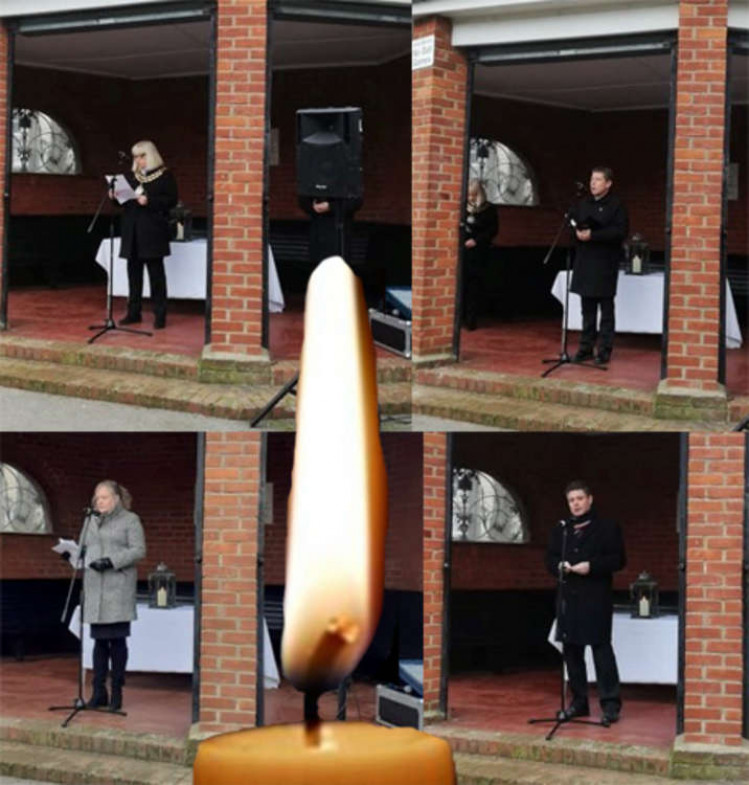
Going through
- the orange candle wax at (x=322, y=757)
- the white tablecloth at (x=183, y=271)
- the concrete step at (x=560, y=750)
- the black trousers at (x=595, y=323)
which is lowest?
the concrete step at (x=560, y=750)

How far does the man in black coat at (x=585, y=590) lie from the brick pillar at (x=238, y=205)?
66.9 inches

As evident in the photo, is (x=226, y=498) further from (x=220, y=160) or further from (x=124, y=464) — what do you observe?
(x=124, y=464)

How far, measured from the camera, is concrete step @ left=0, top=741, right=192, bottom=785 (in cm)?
895

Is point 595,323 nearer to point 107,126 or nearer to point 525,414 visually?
point 525,414

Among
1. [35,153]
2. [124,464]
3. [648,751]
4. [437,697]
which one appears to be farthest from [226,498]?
[35,153]

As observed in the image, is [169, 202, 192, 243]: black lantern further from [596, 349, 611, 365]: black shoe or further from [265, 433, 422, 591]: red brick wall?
[596, 349, 611, 365]: black shoe

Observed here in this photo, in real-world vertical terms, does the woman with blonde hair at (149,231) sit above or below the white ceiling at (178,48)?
below

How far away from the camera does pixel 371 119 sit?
1445 centimetres

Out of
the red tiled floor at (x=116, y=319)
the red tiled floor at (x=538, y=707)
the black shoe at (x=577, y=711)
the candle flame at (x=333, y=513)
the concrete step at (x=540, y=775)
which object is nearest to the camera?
the candle flame at (x=333, y=513)

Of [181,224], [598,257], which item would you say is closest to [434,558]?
[598,257]

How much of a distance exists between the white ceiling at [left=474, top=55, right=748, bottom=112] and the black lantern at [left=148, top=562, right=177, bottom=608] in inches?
176

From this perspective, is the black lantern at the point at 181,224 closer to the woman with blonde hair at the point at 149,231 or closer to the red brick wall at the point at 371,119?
the woman with blonde hair at the point at 149,231

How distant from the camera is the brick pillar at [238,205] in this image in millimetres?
9258

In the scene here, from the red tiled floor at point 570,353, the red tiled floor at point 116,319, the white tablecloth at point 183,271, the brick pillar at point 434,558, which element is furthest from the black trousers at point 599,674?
the white tablecloth at point 183,271
